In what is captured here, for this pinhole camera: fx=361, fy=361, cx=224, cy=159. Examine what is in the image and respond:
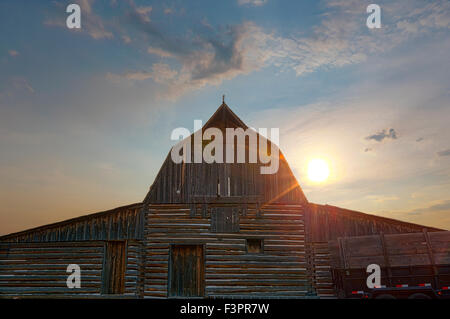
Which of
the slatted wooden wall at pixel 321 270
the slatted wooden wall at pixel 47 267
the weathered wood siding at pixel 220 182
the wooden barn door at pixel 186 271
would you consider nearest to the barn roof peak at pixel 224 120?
the weathered wood siding at pixel 220 182

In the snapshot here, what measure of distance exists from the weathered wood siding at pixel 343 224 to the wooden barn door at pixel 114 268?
9722mm

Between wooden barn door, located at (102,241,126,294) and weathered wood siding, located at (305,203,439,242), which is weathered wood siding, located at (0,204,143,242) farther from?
weathered wood siding, located at (305,203,439,242)

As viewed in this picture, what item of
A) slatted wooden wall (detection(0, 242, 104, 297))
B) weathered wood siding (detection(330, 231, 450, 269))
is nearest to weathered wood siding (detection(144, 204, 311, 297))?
weathered wood siding (detection(330, 231, 450, 269))

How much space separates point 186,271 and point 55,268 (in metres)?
6.74

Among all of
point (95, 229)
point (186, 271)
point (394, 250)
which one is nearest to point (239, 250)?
point (186, 271)

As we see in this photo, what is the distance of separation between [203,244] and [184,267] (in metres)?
1.51

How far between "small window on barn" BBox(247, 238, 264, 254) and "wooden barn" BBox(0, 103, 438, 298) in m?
0.05

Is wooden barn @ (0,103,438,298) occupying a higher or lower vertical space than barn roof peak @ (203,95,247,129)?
lower

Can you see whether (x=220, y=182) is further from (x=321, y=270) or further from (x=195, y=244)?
(x=321, y=270)

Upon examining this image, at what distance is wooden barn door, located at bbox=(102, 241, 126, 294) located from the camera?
18.3 meters

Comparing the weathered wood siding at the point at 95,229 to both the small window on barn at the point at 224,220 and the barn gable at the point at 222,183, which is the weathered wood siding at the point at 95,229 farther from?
the small window on barn at the point at 224,220

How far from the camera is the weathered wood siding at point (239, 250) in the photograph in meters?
17.9

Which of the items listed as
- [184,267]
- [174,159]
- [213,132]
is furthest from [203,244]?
[213,132]
